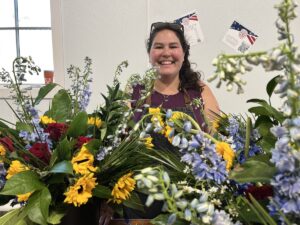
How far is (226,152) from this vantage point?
21.9 inches

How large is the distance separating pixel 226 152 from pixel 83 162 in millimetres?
259

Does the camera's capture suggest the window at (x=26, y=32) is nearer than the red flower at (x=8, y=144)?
No

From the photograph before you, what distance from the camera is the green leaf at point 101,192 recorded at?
68 centimetres

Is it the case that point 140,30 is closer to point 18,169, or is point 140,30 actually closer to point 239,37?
point 239,37

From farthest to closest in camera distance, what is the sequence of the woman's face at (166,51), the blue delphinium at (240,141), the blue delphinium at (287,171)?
1. the woman's face at (166,51)
2. the blue delphinium at (240,141)
3. the blue delphinium at (287,171)

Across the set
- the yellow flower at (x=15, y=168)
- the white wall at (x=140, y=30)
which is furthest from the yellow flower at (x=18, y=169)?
the white wall at (x=140, y=30)

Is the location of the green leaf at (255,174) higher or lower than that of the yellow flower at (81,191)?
higher

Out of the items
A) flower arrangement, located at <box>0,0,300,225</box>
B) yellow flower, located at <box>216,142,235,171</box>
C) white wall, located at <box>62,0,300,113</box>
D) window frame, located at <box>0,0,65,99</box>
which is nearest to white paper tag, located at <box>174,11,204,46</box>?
white wall, located at <box>62,0,300,113</box>

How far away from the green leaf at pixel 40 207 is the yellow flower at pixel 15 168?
0.05m

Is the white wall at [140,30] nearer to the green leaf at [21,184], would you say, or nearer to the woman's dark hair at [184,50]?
the woman's dark hair at [184,50]

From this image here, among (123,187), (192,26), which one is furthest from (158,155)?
(192,26)

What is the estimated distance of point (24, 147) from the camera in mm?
691

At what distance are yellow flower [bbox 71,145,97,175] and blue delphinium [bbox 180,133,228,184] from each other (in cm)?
24

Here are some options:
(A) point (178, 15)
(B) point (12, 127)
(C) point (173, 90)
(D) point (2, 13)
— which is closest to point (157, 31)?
(C) point (173, 90)
